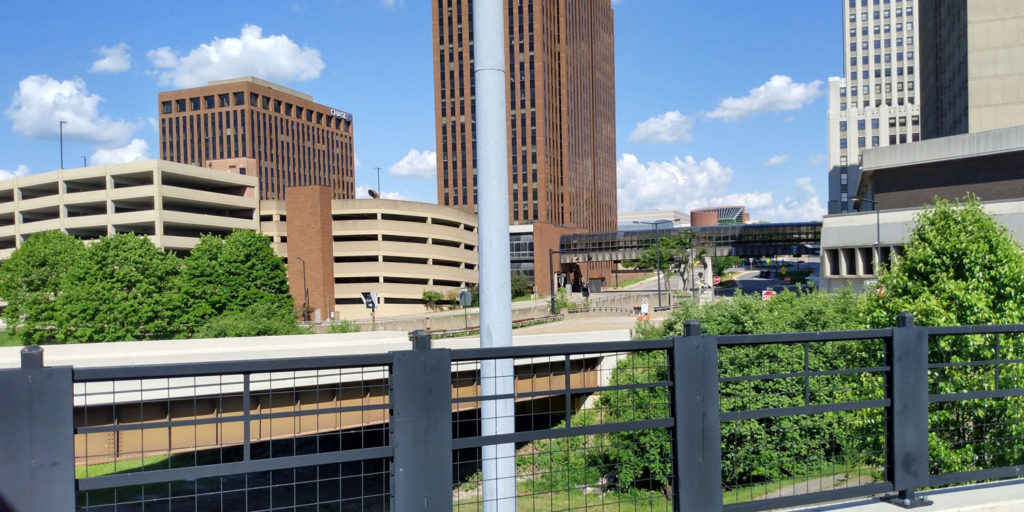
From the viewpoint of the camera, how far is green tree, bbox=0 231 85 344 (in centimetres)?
4988

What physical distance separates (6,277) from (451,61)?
243 ft

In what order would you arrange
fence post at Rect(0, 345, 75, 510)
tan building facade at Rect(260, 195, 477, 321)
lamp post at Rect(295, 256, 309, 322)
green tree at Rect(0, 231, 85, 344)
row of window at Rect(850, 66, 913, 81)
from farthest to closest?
row of window at Rect(850, 66, 913, 81) < tan building facade at Rect(260, 195, 477, 321) < lamp post at Rect(295, 256, 309, 322) < green tree at Rect(0, 231, 85, 344) < fence post at Rect(0, 345, 75, 510)

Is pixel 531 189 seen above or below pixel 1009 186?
above

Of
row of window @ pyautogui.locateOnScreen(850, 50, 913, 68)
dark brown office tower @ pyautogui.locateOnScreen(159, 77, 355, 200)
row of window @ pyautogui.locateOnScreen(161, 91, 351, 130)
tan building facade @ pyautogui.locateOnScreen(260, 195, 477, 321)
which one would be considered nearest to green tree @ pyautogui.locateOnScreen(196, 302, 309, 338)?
tan building facade @ pyautogui.locateOnScreen(260, 195, 477, 321)

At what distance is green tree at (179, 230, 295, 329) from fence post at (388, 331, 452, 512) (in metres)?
52.4

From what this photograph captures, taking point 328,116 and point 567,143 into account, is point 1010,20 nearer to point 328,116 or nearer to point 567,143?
point 567,143

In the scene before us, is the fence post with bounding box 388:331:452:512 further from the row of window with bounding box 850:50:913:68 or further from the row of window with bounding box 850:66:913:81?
the row of window with bounding box 850:50:913:68

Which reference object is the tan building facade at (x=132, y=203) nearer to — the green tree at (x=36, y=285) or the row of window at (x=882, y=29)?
the green tree at (x=36, y=285)

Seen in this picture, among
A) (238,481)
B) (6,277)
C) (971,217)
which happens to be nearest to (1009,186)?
(971,217)

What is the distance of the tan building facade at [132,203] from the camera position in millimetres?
69688

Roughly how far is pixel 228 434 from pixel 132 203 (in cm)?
5998

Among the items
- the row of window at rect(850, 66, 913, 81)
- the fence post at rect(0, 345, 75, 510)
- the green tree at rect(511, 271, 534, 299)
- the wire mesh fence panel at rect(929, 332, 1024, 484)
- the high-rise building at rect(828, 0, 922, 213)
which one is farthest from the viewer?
the row of window at rect(850, 66, 913, 81)

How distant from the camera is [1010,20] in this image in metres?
51.2

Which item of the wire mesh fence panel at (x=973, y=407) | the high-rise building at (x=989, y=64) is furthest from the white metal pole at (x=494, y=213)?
the high-rise building at (x=989, y=64)
